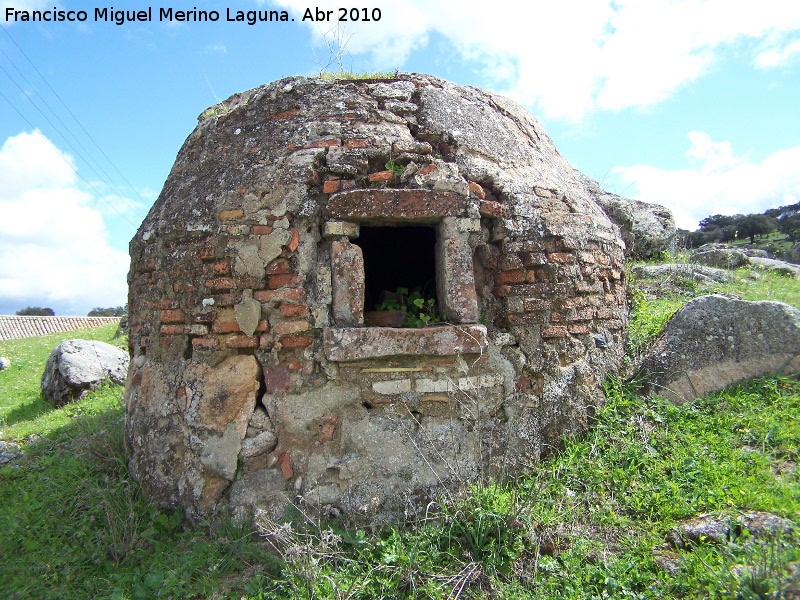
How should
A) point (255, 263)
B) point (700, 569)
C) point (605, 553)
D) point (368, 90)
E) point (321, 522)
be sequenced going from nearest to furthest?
1. point (700, 569)
2. point (605, 553)
3. point (321, 522)
4. point (255, 263)
5. point (368, 90)

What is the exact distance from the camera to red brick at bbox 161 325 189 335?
11.7 ft

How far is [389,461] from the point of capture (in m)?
3.24

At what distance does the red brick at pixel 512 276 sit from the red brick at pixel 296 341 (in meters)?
1.34

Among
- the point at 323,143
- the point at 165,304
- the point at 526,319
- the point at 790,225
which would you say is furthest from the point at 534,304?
the point at 790,225

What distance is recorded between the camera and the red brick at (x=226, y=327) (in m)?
3.43

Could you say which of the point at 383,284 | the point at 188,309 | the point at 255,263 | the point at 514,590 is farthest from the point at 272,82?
the point at 514,590

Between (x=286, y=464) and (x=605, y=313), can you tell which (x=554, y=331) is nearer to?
(x=605, y=313)

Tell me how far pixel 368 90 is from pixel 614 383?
2.82 m

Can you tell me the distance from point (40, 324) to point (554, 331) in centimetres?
2313

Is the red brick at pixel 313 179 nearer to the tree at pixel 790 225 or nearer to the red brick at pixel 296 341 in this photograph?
the red brick at pixel 296 341

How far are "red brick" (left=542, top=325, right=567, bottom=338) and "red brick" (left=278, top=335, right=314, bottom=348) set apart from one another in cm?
157

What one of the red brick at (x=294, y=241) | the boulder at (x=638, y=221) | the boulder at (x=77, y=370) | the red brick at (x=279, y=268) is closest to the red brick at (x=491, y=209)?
the red brick at (x=294, y=241)

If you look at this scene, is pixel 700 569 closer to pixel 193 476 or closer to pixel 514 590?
pixel 514 590

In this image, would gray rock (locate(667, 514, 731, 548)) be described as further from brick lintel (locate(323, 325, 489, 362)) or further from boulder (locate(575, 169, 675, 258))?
boulder (locate(575, 169, 675, 258))
